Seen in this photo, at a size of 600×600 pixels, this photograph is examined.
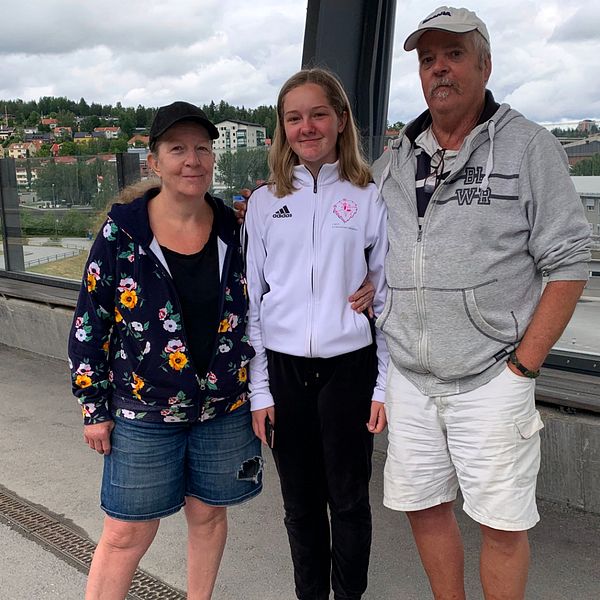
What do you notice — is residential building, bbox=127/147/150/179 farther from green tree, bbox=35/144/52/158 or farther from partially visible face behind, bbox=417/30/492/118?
green tree, bbox=35/144/52/158

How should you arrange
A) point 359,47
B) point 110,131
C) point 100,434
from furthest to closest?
point 110,131, point 359,47, point 100,434

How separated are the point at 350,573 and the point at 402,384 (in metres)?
0.79

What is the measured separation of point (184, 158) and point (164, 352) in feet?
2.10

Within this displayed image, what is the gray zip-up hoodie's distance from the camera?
7.07 feet

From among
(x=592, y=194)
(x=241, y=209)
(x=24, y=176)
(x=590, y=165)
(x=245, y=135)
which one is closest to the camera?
(x=241, y=209)

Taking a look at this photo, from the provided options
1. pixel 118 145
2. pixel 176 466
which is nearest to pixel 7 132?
pixel 118 145

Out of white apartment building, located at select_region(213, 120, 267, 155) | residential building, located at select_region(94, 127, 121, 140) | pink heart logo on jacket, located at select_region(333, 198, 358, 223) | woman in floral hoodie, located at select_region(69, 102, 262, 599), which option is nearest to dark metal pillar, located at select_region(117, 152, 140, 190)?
residential building, located at select_region(94, 127, 121, 140)

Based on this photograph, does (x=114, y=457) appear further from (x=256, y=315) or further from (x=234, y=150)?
(x=234, y=150)

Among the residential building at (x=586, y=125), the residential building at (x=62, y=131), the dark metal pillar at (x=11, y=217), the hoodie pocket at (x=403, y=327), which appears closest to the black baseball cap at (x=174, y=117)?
the hoodie pocket at (x=403, y=327)

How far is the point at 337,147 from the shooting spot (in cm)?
259

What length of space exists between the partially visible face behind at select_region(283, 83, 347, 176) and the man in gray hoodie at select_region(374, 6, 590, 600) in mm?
311

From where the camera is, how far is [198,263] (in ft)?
8.05

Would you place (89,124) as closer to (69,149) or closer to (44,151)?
(69,149)

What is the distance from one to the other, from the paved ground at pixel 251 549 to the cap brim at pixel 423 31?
2.16 meters
